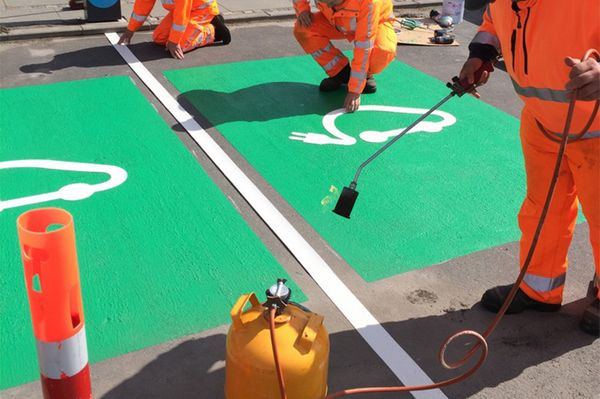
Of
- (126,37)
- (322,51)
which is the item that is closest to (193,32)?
(126,37)

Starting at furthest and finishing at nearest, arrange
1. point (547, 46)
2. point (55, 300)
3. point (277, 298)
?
point (547, 46), point (277, 298), point (55, 300)

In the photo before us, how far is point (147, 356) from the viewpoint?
3.38 meters

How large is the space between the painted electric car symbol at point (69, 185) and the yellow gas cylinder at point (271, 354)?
7.84 ft

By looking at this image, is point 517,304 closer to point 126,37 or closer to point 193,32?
point 193,32

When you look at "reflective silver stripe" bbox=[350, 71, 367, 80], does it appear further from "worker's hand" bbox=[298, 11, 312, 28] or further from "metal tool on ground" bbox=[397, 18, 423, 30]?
"metal tool on ground" bbox=[397, 18, 423, 30]

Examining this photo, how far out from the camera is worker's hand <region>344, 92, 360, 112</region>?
6348mm

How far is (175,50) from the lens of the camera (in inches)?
301

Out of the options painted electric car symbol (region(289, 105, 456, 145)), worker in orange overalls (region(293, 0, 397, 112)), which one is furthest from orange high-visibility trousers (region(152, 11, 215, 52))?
painted electric car symbol (region(289, 105, 456, 145))

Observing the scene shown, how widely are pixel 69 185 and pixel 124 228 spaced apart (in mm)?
770

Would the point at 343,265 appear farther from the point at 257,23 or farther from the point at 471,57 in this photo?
the point at 257,23

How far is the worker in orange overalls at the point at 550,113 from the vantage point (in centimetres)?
291

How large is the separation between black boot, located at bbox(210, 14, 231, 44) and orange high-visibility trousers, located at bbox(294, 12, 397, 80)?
1.63 m

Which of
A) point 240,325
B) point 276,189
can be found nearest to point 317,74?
point 276,189

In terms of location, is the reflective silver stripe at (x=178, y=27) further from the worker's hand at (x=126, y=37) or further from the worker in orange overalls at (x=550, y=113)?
the worker in orange overalls at (x=550, y=113)
